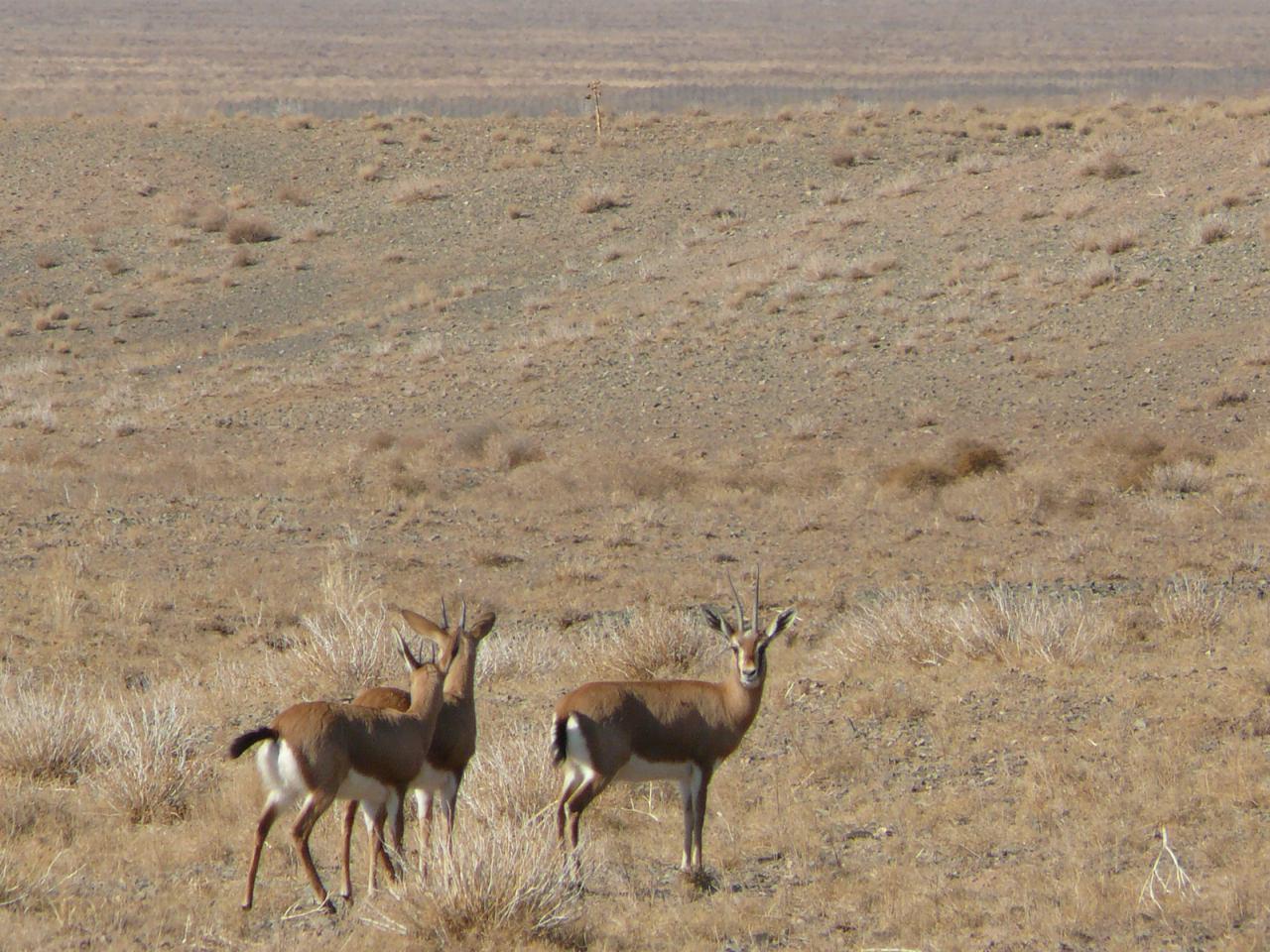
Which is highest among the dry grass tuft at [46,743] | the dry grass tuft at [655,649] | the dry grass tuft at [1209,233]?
the dry grass tuft at [46,743]

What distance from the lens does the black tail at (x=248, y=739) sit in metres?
4.88

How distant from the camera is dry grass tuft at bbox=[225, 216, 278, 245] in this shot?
2956 centimetres

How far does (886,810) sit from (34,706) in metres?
4.12

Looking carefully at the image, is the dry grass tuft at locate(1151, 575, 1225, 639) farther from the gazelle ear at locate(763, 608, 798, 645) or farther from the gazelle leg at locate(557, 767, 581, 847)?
the gazelle leg at locate(557, 767, 581, 847)

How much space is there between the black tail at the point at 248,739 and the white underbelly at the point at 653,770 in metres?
1.26

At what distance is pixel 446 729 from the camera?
18.3 feet

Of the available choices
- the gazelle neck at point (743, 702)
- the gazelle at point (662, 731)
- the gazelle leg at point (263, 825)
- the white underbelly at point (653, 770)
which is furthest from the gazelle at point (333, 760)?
the gazelle neck at point (743, 702)

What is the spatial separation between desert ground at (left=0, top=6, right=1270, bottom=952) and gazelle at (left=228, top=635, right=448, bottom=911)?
302 millimetres

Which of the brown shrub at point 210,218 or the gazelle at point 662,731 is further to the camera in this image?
the brown shrub at point 210,218

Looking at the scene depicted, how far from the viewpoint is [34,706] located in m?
7.61

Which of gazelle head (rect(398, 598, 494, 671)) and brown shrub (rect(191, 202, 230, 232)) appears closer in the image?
gazelle head (rect(398, 598, 494, 671))

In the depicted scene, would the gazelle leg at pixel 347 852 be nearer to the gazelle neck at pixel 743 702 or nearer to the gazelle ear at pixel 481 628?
the gazelle ear at pixel 481 628

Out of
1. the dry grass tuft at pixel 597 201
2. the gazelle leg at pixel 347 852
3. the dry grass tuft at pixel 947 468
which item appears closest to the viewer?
the gazelle leg at pixel 347 852

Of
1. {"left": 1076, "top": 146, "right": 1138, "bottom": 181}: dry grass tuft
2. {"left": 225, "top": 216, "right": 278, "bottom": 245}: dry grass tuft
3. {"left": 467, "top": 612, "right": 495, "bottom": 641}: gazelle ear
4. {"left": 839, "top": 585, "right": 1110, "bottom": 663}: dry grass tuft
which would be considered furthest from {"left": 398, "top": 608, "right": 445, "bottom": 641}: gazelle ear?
{"left": 225, "top": 216, "right": 278, "bottom": 245}: dry grass tuft
